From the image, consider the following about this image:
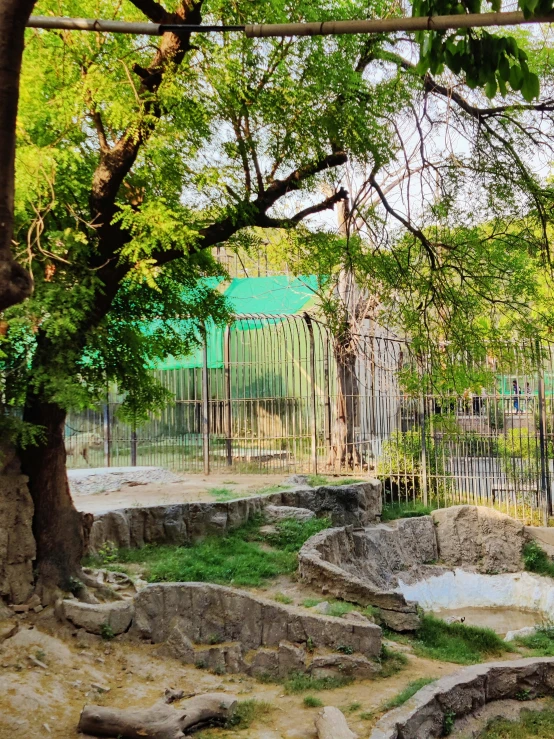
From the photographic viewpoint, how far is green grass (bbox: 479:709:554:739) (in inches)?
285

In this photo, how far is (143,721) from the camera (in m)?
6.27

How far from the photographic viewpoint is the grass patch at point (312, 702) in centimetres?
→ 711

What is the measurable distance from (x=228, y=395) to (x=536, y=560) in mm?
6685

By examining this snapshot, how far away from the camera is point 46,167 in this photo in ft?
23.1

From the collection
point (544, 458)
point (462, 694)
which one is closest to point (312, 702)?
point (462, 694)

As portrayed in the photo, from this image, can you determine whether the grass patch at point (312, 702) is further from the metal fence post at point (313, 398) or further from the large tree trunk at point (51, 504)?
the metal fence post at point (313, 398)

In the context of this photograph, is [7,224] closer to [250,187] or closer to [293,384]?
[250,187]

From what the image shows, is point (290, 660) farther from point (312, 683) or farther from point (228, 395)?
point (228, 395)

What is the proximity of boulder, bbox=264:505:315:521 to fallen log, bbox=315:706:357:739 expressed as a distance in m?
5.68

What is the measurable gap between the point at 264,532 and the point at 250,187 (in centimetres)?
558

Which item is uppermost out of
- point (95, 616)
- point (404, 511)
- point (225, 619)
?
point (404, 511)

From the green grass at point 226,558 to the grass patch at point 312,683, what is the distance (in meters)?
2.07

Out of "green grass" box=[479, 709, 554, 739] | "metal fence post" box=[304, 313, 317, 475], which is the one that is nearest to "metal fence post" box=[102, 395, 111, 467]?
"metal fence post" box=[304, 313, 317, 475]

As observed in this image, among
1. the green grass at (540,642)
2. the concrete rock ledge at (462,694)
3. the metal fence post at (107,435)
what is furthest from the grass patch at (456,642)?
the metal fence post at (107,435)
